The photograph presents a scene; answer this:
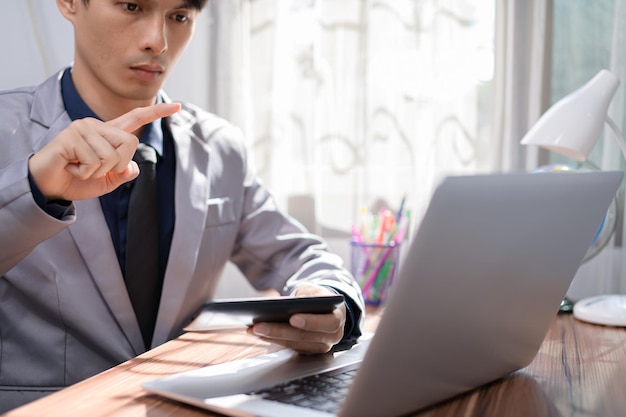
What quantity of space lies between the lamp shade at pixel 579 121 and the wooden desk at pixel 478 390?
38cm

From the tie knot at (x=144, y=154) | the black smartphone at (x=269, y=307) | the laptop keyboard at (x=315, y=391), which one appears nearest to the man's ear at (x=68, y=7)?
the tie knot at (x=144, y=154)

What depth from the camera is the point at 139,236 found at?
1.18 metres

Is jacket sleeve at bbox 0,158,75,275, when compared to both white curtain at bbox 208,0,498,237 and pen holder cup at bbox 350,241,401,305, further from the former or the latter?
white curtain at bbox 208,0,498,237

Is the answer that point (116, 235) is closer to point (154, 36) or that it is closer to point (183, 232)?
point (183, 232)

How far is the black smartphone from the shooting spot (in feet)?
2.23

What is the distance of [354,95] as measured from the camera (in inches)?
68.5

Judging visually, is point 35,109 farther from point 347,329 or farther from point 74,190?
point 347,329

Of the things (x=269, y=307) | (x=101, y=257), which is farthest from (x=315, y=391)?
(x=101, y=257)

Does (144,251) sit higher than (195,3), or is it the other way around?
(195,3)

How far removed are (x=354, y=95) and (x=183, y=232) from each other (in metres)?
0.71

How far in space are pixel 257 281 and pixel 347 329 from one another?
51cm

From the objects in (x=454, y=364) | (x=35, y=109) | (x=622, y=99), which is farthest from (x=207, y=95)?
(x=454, y=364)

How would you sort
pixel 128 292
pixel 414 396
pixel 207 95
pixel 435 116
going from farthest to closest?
pixel 207 95 → pixel 435 116 → pixel 128 292 → pixel 414 396

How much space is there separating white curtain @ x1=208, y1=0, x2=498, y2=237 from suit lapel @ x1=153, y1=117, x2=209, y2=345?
0.51 metres
